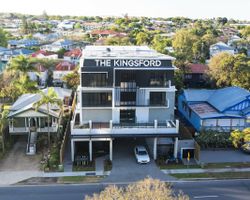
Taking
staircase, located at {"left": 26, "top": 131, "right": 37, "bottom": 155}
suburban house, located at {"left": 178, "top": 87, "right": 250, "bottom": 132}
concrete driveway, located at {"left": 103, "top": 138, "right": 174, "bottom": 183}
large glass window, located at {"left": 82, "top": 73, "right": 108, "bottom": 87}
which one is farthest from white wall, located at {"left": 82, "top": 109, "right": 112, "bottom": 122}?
suburban house, located at {"left": 178, "top": 87, "right": 250, "bottom": 132}

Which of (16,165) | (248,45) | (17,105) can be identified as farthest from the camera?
(248,45)

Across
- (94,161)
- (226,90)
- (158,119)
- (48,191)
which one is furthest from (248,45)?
(48,191)

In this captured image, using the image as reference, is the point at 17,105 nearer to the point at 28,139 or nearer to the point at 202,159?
the point at 28,139

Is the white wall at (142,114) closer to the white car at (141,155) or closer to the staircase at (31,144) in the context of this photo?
the white car at (141,155)

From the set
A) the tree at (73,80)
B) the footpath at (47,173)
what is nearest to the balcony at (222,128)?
the footpath at (47,173)

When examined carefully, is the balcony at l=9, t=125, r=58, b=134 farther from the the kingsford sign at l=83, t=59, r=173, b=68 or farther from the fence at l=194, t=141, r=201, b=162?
the fence at l=194, t=141, r=201, b=162

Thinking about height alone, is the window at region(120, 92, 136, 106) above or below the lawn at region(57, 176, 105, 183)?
above
